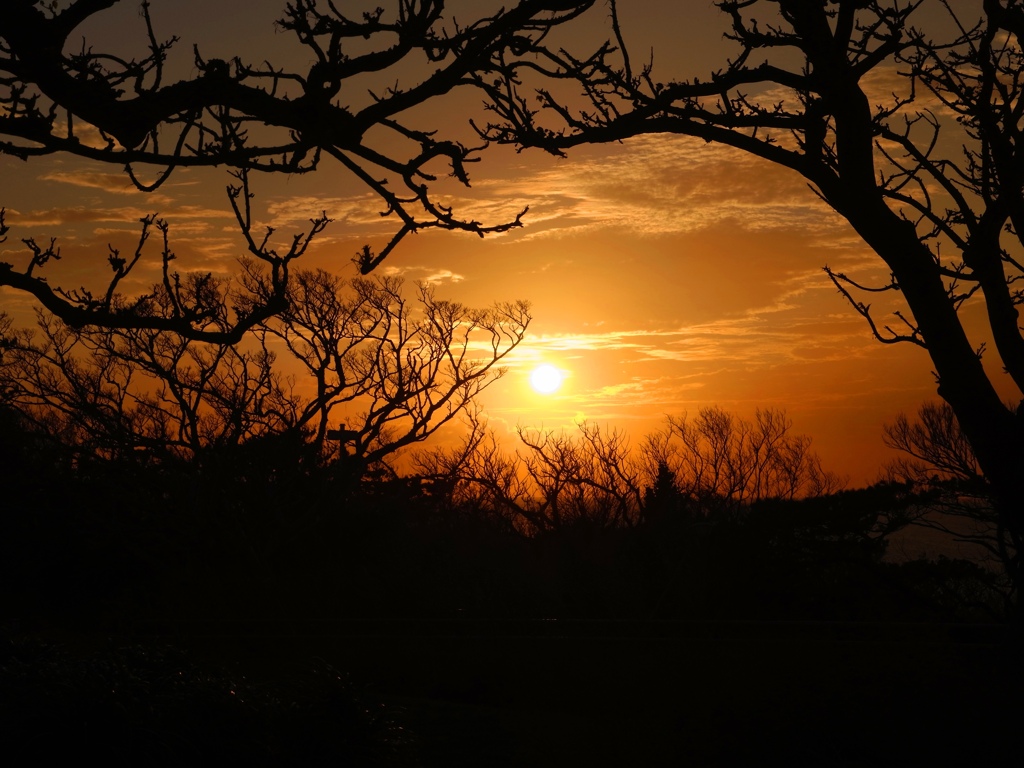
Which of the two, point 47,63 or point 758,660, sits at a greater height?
point 47,63

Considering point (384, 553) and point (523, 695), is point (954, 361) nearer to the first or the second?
point (523, 695)

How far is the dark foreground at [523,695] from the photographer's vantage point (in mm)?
3920

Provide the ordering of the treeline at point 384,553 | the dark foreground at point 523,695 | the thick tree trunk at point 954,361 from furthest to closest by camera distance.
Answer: the treeline at point 384,553, the thick tree trunk at point 954,361, the dark foreground at point 523,695

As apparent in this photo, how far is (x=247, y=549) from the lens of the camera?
84.3 ft

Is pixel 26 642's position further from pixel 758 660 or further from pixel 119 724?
pixel 758 660

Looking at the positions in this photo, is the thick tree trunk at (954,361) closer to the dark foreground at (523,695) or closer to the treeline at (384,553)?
the dark foreground at (523,695)

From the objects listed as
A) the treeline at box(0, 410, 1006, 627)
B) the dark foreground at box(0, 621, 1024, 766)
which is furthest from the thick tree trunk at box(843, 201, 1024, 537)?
the treeline at box(0, 410, 1006, 627)

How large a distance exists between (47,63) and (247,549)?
22.7m

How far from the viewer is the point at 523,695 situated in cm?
786

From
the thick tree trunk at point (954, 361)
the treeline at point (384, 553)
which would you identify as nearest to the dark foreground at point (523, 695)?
the thick tree trunk at point (954, 361)

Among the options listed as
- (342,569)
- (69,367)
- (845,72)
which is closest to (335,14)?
(845,72)

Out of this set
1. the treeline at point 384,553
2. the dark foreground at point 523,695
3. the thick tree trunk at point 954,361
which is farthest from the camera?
the treeline at point 384,553

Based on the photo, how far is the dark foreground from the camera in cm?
392

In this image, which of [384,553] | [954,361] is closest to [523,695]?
[954,361]
